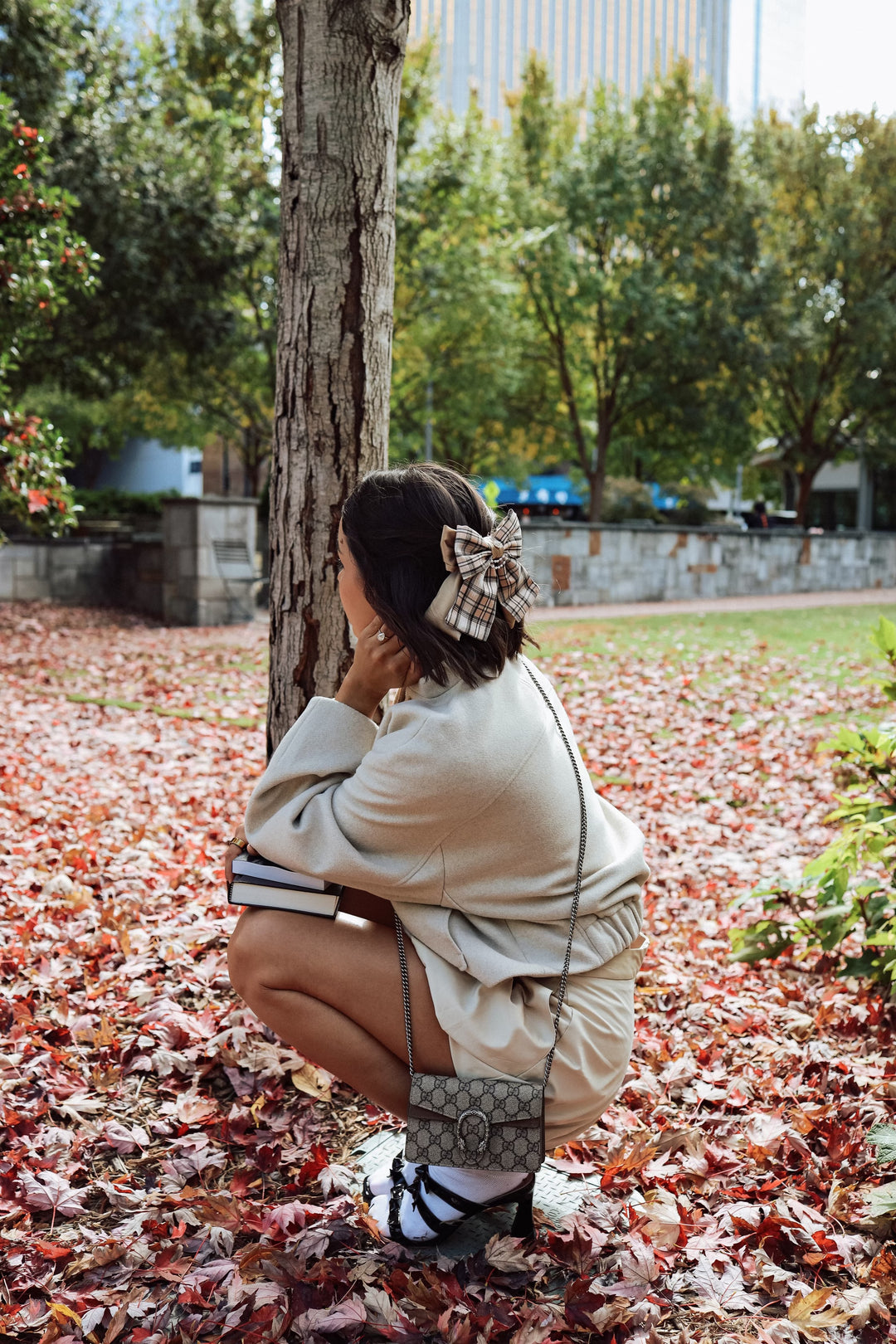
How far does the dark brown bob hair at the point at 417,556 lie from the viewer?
2.05 metres

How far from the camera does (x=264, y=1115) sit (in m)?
2.84

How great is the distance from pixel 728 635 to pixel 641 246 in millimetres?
13459

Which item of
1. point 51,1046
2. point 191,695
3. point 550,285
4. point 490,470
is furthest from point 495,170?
point 51,1046

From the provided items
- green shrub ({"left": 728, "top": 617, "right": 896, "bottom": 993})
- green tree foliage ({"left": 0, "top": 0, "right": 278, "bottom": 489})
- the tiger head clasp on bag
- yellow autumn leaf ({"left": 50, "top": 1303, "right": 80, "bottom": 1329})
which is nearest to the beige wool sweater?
the tiger head clasp on bag

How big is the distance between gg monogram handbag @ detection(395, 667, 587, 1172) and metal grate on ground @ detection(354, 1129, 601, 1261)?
354 mm

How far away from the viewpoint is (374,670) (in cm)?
221

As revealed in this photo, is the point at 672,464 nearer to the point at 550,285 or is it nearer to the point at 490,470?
the point at 490,470

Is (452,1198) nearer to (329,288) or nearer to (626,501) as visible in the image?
(329,288)

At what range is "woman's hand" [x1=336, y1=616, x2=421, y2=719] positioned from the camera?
218cm

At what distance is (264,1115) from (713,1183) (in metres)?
1.10

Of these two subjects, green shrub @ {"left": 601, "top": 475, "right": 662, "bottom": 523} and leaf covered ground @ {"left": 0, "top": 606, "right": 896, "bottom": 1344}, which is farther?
green shrub @ {"left": 601, "top": 475, "right": 662, "bottom": 523}

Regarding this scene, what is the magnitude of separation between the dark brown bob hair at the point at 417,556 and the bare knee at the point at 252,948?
23.6 inches

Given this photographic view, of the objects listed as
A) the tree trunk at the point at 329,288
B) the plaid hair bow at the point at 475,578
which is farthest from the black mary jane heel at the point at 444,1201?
the tree trunk at the point at 329,288

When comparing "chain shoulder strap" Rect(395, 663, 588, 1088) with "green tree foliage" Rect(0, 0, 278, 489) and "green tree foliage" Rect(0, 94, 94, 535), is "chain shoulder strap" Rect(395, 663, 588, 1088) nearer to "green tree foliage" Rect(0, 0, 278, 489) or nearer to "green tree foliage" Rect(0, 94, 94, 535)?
"green tree foliage" Rect(0, 94, 94, 535)
